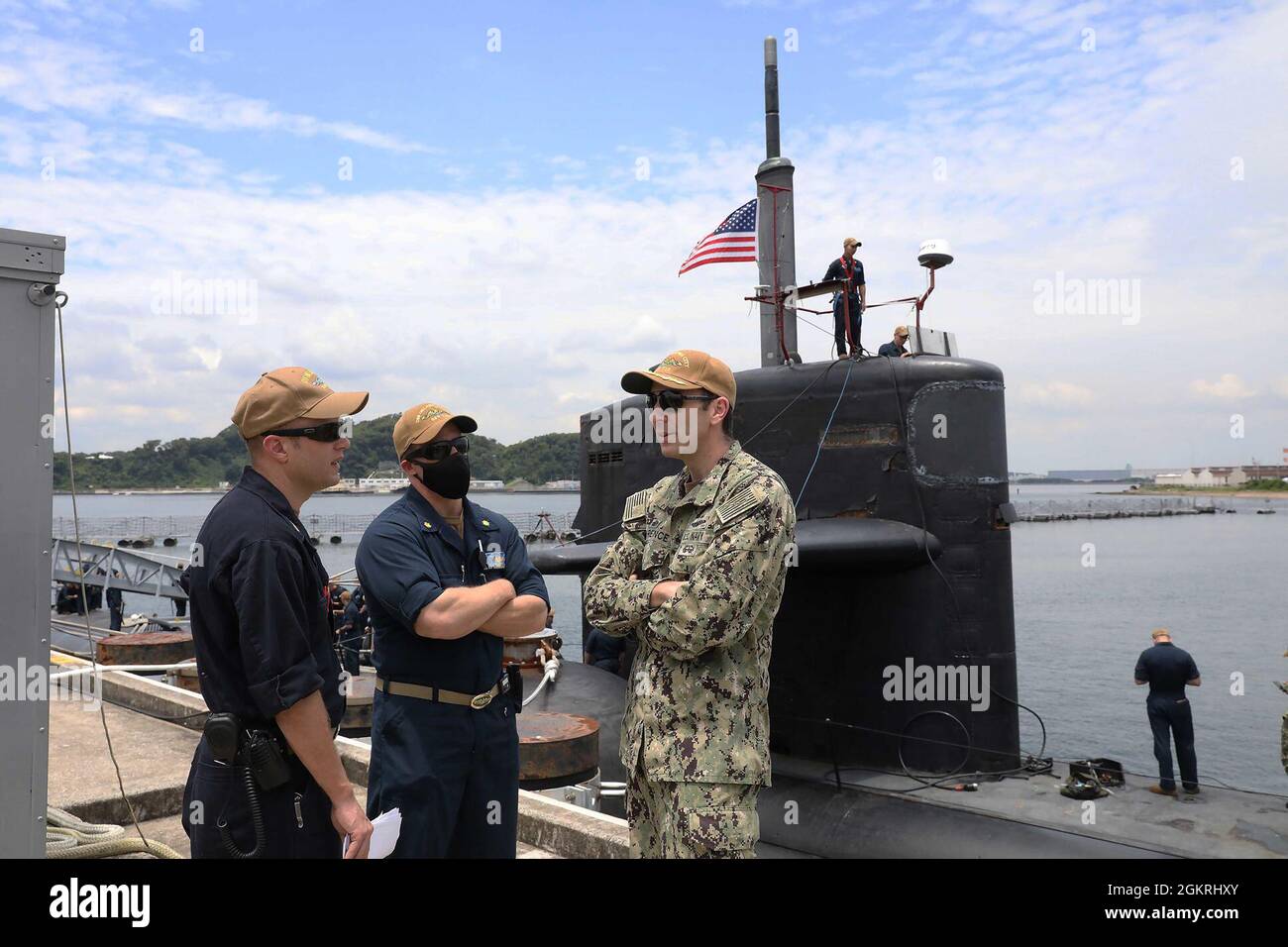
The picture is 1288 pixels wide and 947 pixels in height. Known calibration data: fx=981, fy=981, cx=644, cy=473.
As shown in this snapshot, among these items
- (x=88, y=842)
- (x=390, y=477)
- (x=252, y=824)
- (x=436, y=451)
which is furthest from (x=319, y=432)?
(x=390, y=477)

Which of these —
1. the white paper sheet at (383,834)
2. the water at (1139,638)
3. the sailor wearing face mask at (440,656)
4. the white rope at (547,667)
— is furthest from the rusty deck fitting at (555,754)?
the water at (1139,638)

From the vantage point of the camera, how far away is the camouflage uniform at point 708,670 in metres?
3.11

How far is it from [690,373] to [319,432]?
4.16ft

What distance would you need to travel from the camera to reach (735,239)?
11.5 m

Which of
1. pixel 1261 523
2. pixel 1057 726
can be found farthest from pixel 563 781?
pixel 1261 523

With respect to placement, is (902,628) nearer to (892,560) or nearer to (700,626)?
(892,560)

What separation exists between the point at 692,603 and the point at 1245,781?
20.1 m

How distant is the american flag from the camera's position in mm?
11453

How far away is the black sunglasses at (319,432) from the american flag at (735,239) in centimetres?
892

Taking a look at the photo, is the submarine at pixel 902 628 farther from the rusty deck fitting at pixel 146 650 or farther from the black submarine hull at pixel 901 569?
the rusty deck fitting at pixel 146 650

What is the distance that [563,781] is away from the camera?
6.88 meters
